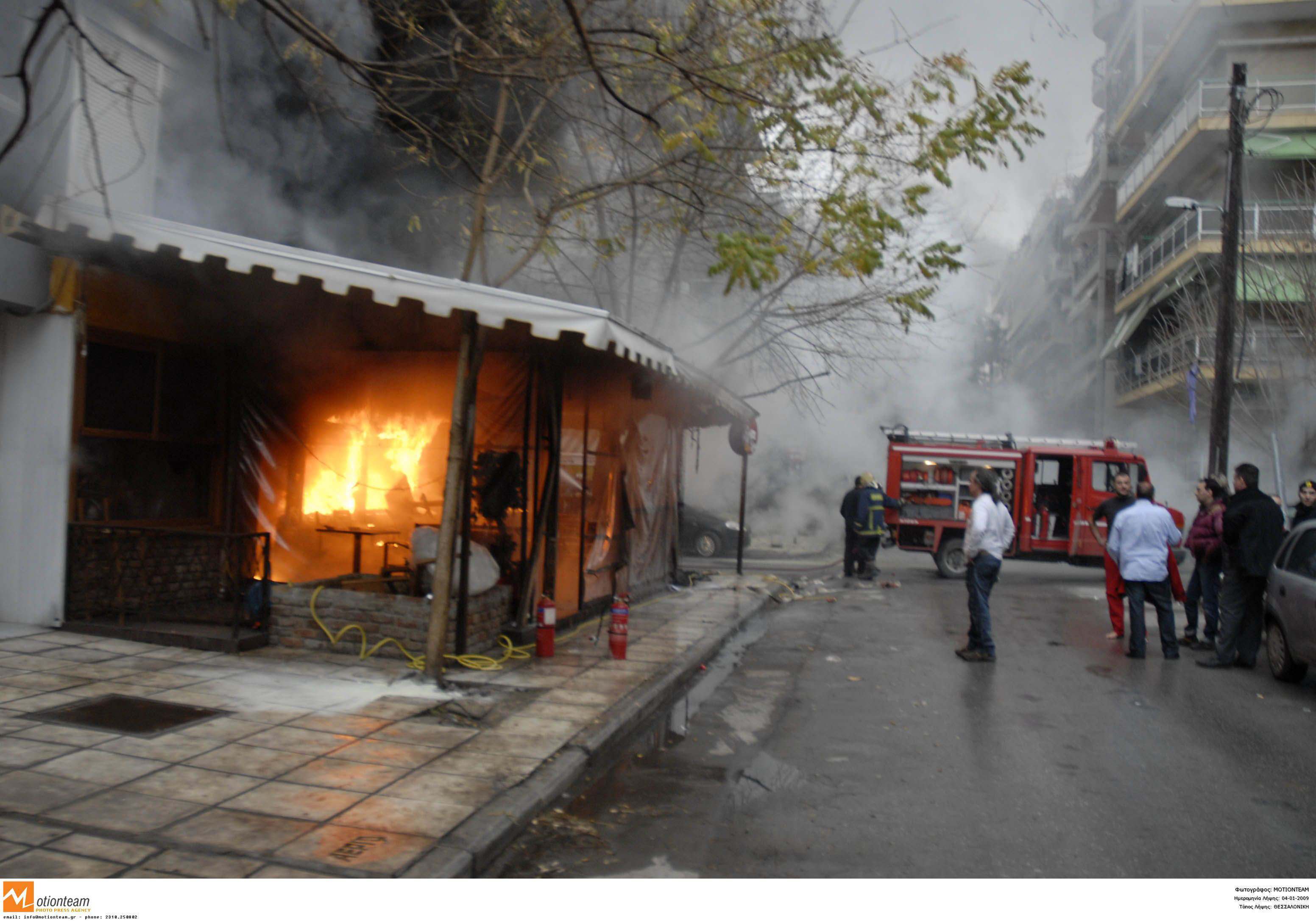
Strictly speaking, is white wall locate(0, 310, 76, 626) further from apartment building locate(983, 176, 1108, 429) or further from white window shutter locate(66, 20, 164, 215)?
apartment building locate(983, 176, 1108, 429)

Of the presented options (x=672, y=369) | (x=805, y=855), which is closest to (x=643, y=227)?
(x=672, y=369)


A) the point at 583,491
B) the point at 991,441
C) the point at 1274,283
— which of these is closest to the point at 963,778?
the point at 583,491

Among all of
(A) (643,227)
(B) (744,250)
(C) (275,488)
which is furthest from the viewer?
(A) (643,227)

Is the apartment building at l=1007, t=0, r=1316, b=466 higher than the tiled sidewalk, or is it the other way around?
the apartment building at l=1007, t=0, r=1316, b=466

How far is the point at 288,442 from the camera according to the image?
28.5 ft

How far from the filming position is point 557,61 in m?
6.58

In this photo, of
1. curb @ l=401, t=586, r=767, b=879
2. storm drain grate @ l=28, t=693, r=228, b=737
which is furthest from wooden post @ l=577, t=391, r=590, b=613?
storm drain grate @ l=28, t=693, r=228, b=737

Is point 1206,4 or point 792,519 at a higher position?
point 1206,4

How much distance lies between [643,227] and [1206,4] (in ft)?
62.2

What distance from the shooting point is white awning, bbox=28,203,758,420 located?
5887 mm

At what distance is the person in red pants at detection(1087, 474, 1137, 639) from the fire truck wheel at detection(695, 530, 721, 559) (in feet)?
31.8

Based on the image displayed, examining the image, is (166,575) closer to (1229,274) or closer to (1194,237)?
(1229,274)

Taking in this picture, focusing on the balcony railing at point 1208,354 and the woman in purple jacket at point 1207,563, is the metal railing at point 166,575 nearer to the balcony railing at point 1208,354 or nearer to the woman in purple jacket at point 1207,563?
the woman in purple jacket at point 1207,563

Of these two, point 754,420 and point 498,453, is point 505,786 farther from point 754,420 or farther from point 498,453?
point 754,420
